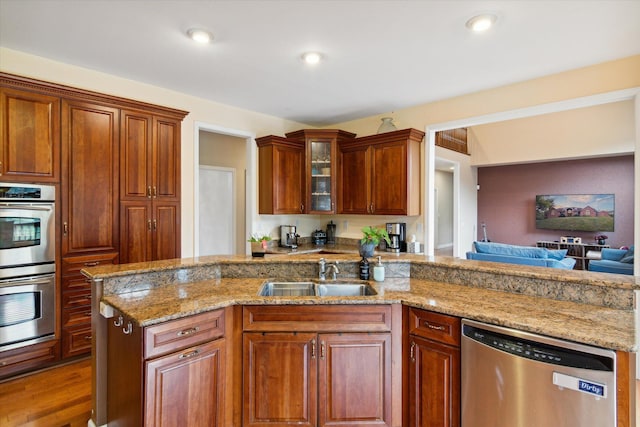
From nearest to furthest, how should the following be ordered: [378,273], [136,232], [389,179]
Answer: [378,273], [136,232], [389,179]

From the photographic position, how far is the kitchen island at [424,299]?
157 centimetres

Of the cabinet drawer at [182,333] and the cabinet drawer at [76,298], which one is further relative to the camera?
the cabinet drawer at [76,298]

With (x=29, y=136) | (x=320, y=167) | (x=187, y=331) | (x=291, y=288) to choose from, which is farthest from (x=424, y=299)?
(x=29, y=136)

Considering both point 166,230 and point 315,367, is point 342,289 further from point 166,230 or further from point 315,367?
Answer: point 166,230

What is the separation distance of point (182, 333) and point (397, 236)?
3.16 metres

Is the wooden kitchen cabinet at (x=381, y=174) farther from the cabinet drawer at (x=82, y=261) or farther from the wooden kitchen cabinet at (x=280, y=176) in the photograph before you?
the cabinet drawer at (x=82, y=261)

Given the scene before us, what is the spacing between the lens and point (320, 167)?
4730 mm

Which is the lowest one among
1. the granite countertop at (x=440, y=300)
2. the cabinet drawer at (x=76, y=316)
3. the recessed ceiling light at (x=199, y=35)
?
the cabinet drawer at (x=76, y=316)

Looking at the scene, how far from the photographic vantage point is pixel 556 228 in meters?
7.98

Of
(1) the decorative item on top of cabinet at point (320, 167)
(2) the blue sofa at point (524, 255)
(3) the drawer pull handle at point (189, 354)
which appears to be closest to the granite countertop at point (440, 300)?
(3) the drawer pull handle at point (189, 354)

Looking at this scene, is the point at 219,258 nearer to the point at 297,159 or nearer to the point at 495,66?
the point at 297,159

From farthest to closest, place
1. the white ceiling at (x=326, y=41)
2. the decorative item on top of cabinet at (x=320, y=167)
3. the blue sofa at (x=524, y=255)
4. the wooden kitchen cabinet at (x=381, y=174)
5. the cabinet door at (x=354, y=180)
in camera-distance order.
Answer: the decorative item on top of cabinet at (x=320, y=167) < the cabinet door at (x=354, y=180) < the blue sofa at (x=524, y=255) < the wooden kitchen cabinet at (x=381, y=174) < the white ceiling at (x=326, y=41)

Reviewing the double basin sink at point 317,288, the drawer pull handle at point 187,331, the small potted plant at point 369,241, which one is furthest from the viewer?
the small potted plant at point 369,241

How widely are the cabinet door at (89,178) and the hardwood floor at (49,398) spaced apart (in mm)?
1040
